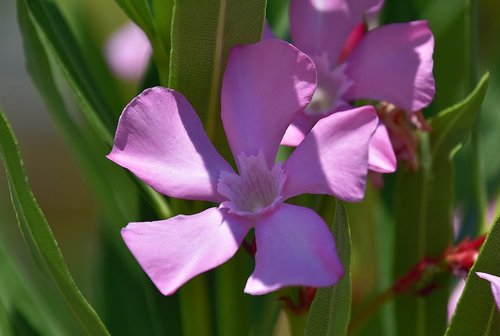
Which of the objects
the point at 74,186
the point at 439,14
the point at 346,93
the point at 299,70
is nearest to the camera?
the point at 299,70

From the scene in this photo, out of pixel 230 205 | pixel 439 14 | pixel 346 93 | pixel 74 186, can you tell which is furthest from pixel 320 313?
pixel 74 186

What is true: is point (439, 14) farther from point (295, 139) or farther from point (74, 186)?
point (74, 186)

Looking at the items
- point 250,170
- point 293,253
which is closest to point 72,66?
point 250,170

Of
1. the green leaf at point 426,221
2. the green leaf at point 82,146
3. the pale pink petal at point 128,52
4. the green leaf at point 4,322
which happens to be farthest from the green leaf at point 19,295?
the pale pink petal at point 128,52

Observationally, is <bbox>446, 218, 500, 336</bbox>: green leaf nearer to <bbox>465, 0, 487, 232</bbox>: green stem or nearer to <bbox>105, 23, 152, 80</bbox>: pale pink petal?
<bbox>465, 0, 487, 232</bbox>: green stem

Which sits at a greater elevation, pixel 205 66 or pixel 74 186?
pixel 205 66

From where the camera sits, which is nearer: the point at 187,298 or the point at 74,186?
the point at 187,298

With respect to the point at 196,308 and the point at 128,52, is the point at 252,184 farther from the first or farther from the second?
the point at 128,52
